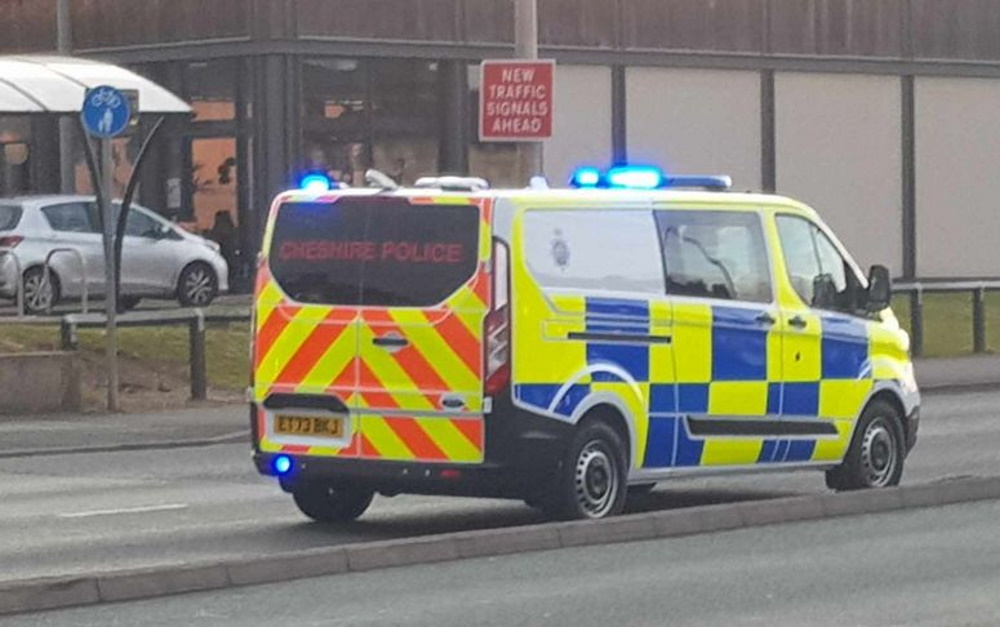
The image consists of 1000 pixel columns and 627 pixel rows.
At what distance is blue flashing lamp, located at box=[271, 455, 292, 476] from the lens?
14.6 metres

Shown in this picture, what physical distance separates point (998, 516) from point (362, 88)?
26724 mm

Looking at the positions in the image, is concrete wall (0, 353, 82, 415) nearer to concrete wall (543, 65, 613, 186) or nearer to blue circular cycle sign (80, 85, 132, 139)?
blue circular cycle sign (80, 85, 132, 139)

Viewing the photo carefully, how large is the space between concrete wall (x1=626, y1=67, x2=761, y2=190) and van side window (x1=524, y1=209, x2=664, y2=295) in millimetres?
29685

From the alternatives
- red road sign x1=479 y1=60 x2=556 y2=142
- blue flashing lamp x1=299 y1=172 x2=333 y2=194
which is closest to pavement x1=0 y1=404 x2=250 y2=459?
red road sign x1=479 y1=60 x2=556 y2=142

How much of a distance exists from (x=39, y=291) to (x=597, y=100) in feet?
50.7

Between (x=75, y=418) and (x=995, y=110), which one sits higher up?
(x=995, y=110)

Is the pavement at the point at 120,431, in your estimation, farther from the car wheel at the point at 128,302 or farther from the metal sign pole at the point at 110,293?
the car wheel at the point at 128,302

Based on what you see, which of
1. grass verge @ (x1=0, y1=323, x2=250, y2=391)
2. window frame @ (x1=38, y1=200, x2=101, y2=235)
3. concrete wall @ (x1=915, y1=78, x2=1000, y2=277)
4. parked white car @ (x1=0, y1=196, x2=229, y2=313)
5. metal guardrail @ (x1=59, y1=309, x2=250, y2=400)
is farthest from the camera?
concrete wall @ (x1=915, y1=78, x2=1000, y2=277)

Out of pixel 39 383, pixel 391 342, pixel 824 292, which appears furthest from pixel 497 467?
pixel 39 383

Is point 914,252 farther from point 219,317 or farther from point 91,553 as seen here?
point 91,553

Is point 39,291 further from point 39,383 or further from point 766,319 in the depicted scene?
point 766,319

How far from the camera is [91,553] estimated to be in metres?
13.5

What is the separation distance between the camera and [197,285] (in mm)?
33438

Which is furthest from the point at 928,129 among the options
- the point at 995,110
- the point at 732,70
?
the point at 732,70
